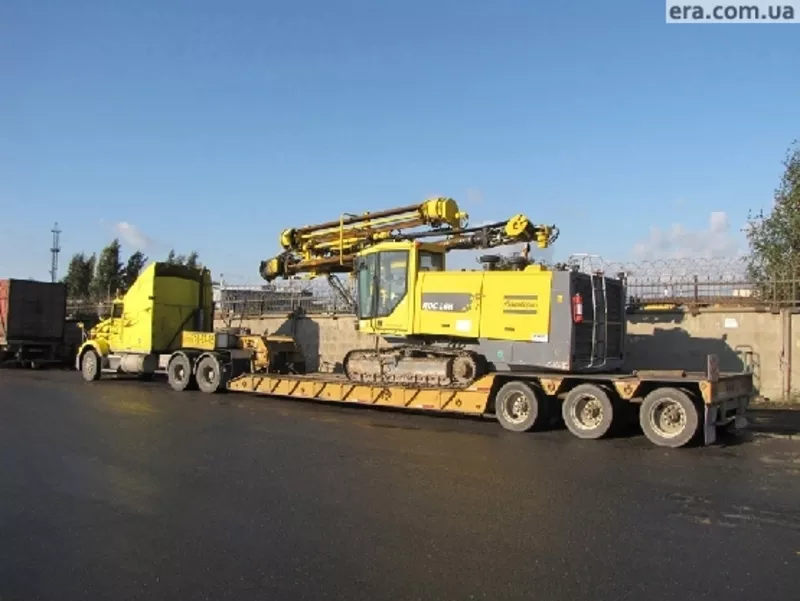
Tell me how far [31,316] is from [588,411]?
25104 mm

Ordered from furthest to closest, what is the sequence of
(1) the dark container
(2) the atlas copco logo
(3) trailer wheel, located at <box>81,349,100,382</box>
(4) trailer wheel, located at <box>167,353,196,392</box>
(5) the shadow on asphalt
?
(1) the dark container → (3) trailer wheel, located at <box>81,349,100,382</box> → (4) trailer wheel, located at <box>167,353,196,392</box> → (2) the atlas copco logo → (5) the shadow on asphalt

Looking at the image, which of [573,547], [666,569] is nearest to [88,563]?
[573,547]

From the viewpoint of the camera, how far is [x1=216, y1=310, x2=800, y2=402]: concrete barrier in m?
16.3

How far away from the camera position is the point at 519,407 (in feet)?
42.9

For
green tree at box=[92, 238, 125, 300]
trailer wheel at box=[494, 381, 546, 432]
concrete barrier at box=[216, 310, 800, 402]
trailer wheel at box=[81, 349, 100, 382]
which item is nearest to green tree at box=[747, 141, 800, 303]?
concrete barrier at box=[216, 310, 800, 402]

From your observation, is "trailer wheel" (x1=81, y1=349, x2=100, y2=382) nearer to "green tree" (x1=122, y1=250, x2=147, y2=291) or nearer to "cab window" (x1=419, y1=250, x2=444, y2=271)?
"cab window" (x1=419, y1=250, x2=444, y2=271)

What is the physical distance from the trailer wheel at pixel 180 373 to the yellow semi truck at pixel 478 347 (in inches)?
20.5

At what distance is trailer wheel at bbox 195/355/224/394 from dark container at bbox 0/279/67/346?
1364 centimetres

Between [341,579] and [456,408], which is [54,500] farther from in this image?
[456,408]

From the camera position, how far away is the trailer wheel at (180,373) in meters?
20.0

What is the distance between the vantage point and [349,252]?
1778 cm

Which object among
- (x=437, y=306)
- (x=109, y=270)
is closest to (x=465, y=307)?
(x=437, y=306)

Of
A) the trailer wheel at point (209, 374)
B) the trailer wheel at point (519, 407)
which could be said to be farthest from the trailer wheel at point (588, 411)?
the trailer wheel at point (209, 374)

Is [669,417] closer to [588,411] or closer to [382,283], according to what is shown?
[588,411]
